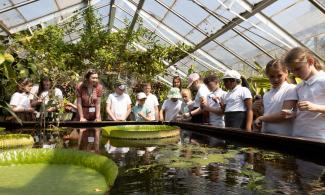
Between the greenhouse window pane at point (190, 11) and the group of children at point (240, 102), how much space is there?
4.18 meters

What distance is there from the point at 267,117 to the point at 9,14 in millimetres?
8814

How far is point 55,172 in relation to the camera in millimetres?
1951

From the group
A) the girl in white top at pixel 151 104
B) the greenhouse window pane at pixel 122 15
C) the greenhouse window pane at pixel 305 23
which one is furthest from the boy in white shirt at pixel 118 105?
the greenhouse window pane at pixel 122 15

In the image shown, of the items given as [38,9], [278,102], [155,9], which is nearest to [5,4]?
[38,9]

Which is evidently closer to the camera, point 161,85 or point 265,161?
point 265,161

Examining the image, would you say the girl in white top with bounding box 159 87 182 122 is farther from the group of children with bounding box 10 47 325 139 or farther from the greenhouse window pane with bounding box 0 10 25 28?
the greenhouse window pane with bounding box 0 10 25 28

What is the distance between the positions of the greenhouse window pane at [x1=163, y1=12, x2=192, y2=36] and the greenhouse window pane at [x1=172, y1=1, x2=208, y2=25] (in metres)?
0.43

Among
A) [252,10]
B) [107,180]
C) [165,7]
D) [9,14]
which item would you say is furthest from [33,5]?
[107,180]

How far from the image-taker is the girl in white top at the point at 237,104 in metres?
3.48

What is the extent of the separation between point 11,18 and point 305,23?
7488 millimetres

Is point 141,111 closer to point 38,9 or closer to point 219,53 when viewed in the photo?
point 219,53

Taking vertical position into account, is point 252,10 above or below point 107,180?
above

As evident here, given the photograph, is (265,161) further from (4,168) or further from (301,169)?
(4,168)

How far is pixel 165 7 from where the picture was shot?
393 inches
